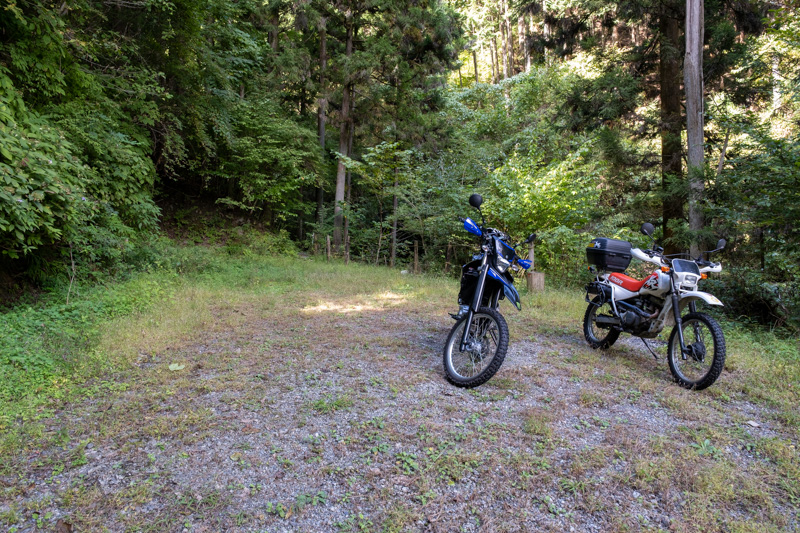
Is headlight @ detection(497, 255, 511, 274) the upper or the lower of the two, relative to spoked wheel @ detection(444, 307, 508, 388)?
upper

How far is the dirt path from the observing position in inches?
74.5

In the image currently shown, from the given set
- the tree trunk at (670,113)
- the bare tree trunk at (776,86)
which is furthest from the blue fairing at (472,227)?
the bare tree trunk at (776,86)

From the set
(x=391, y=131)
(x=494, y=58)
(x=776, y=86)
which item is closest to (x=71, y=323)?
(x=391, y=131)

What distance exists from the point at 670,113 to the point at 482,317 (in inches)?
360

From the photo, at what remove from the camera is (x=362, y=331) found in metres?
5.02

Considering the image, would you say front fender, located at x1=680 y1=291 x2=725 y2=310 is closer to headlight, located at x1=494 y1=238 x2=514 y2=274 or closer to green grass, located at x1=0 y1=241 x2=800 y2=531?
green grass, located at x1=0 y1=241 x2=800 y2=531

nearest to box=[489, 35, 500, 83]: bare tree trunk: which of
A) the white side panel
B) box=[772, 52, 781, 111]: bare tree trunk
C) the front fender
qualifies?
box=[772, 52, 781, 111]: bare tree trunk

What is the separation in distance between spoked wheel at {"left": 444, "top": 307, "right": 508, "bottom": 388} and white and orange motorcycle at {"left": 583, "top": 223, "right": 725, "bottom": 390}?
1.51 metres

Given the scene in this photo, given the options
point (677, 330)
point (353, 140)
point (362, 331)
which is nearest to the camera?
point (677, 330)

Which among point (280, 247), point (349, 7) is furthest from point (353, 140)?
point (280, 247)

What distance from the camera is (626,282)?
4.16 m

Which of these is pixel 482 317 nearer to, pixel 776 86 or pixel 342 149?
pixel 776 86

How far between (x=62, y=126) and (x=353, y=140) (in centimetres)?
1253

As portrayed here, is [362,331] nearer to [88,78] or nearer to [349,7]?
[88,78]
